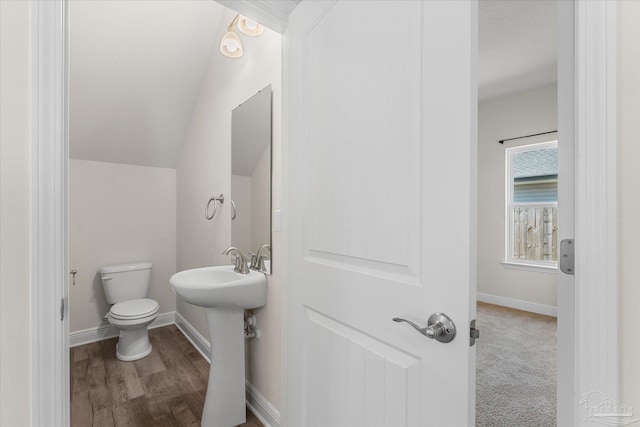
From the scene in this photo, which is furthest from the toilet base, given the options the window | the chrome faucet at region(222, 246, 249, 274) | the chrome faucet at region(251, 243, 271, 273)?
the window

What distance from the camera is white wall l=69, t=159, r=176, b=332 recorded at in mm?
2691

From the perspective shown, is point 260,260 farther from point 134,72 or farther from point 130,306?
point 134,72

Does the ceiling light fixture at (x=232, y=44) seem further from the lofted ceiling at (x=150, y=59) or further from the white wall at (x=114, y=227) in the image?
the white wall at (x=114, y=227)

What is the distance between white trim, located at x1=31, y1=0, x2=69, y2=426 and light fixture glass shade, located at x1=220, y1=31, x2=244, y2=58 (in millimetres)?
1173

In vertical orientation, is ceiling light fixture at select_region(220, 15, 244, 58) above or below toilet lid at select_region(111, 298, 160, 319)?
above

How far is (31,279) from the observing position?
680mm

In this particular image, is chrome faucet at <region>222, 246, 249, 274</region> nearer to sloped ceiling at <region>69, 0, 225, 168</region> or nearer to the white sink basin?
the white sink basin

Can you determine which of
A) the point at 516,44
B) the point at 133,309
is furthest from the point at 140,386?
the point at 516,44

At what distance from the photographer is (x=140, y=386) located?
206 centimetres

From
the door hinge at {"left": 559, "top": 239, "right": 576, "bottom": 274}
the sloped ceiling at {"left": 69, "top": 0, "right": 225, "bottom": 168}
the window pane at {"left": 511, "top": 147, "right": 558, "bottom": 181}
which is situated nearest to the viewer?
the door hinge at {"left": 559, "top": 239, "right": 576, "bottom": 274}
